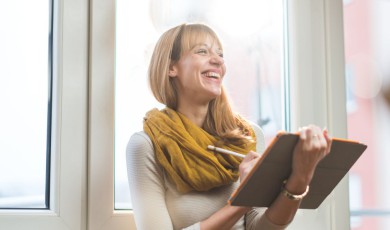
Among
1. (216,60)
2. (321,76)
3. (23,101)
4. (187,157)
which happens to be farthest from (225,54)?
(23,101)

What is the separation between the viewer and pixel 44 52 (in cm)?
153

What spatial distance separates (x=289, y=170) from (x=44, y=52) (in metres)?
0.71

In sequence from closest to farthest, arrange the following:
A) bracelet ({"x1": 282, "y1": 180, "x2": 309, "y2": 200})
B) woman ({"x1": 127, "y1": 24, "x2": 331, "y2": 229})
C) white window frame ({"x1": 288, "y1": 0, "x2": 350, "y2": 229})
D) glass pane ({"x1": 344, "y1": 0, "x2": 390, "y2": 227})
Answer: bracelet ({"x1": 282, "y1": 180, "x2": 309, "y2": 200}) → woman ({"x1": 127, "y1": 24, "x2": 331, "y2": 229}) → white window frame ({"x1": 288, "y1": 0, "x2": 350, "y2": 229}) → glass pane ({"x1": 344, "y1": 0, "x2": 390, "y2": 227})

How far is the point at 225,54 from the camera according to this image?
5.57 feet

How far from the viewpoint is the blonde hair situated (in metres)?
1.49

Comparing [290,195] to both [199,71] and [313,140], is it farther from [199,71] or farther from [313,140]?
[199,71]

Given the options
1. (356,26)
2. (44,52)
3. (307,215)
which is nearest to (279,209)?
(307,215)

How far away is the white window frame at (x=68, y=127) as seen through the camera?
57.5 inches

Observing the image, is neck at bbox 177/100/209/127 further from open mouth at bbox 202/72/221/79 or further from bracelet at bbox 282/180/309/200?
bracelet at bbox 282/180/309/200

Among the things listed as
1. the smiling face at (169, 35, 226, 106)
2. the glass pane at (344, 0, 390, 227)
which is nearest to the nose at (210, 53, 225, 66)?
the smiling face at (169, 35, 226, 106)

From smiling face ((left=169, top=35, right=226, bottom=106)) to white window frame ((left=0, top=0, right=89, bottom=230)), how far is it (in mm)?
242

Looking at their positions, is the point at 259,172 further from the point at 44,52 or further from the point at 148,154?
the point at 44,52

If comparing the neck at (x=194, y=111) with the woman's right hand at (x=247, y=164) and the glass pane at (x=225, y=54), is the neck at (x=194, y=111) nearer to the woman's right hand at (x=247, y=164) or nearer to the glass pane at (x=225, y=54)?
the glass pane at (x=225, y=54)

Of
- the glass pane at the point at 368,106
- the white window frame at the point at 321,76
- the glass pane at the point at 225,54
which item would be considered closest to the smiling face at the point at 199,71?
the glass pane at the point at 225,54
